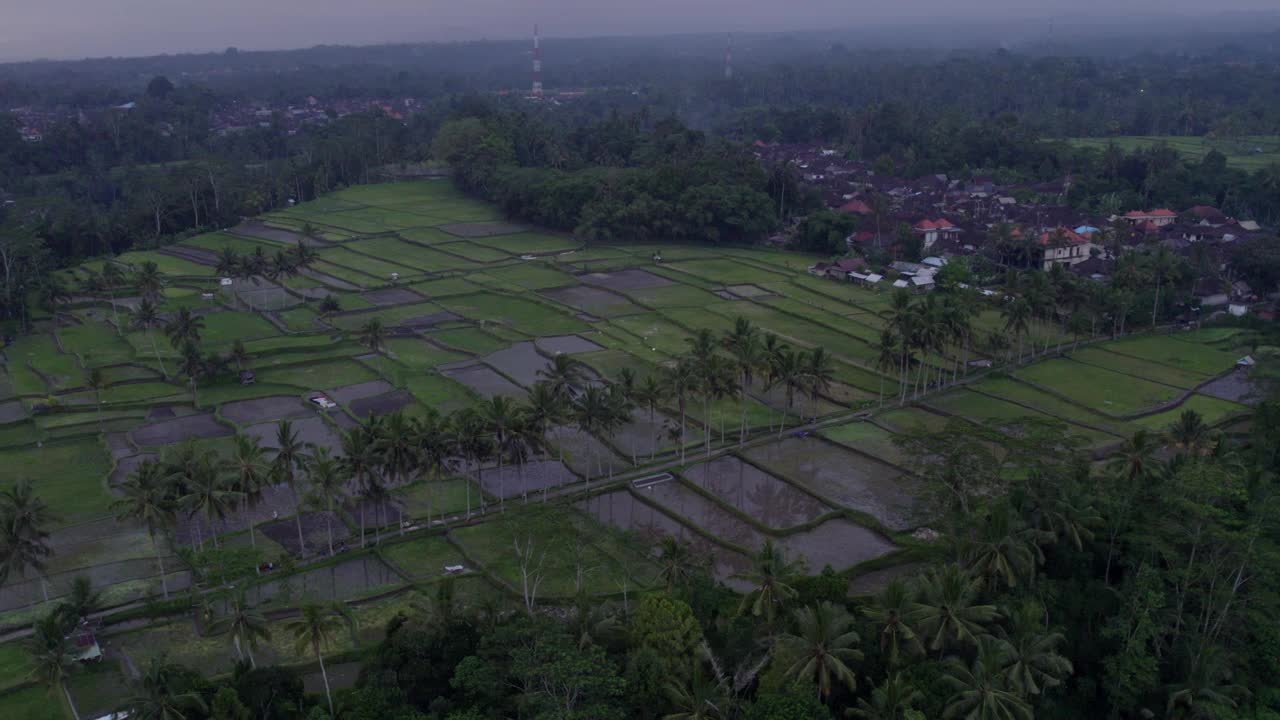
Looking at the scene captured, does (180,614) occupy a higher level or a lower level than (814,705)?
lower

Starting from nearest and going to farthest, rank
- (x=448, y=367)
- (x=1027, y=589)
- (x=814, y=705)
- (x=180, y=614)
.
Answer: (x=814, y=705) < (x=1027, y=589) < (x=180, y=614) < (x=448, y=367)

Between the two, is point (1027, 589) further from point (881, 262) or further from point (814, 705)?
point (881, 262)

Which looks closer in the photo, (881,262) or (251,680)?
(251,680)

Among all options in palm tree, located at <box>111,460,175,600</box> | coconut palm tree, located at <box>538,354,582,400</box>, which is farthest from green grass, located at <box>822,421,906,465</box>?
palm tree, located at <box>111,460,175,600</box>

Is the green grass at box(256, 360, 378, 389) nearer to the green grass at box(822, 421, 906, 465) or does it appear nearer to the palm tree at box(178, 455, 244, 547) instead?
the palm tree at box(178, 455, 244, 547)

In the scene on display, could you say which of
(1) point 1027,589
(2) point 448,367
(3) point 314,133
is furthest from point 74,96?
(1) point 1027,589

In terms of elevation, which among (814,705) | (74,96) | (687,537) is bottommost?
(687,537)

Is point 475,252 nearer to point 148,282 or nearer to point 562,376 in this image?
point 148,282
